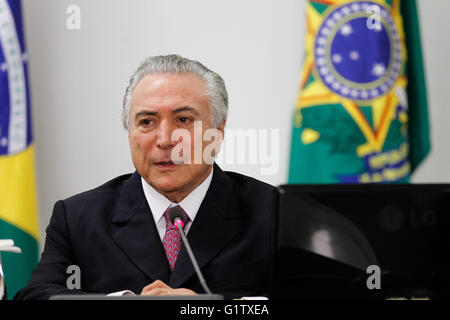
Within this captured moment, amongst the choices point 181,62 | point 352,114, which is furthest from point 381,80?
point 181,62

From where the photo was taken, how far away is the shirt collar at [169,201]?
2.09 meters

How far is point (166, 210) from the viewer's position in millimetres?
2086

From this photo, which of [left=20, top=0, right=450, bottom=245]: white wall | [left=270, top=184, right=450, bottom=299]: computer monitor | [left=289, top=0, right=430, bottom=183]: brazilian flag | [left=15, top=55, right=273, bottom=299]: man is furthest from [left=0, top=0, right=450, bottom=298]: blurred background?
[left=270, top=184, right=450, bottom=299]: computer monitor

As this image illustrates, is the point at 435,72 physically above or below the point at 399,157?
above

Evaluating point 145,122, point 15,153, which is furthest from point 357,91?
point 15,153

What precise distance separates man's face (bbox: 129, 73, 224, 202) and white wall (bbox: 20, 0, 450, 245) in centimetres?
150

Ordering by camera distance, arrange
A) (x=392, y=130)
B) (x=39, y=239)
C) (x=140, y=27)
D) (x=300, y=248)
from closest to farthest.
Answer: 1. (x=300, y=248)
2. (x=392, y=130)
3. (x=39, y=239)
4. (x=140, y=27)

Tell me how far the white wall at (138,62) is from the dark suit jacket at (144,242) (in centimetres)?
146

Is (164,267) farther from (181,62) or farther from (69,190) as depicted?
(69,190)

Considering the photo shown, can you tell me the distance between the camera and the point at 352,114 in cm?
306

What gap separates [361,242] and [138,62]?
8.36ft

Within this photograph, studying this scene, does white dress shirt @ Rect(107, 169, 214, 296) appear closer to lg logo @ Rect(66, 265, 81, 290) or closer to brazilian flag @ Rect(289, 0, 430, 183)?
lg logo @ Rect(66, 265, 81, 290)

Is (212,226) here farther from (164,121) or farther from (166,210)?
(164,121)

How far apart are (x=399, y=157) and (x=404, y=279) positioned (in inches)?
73.6
